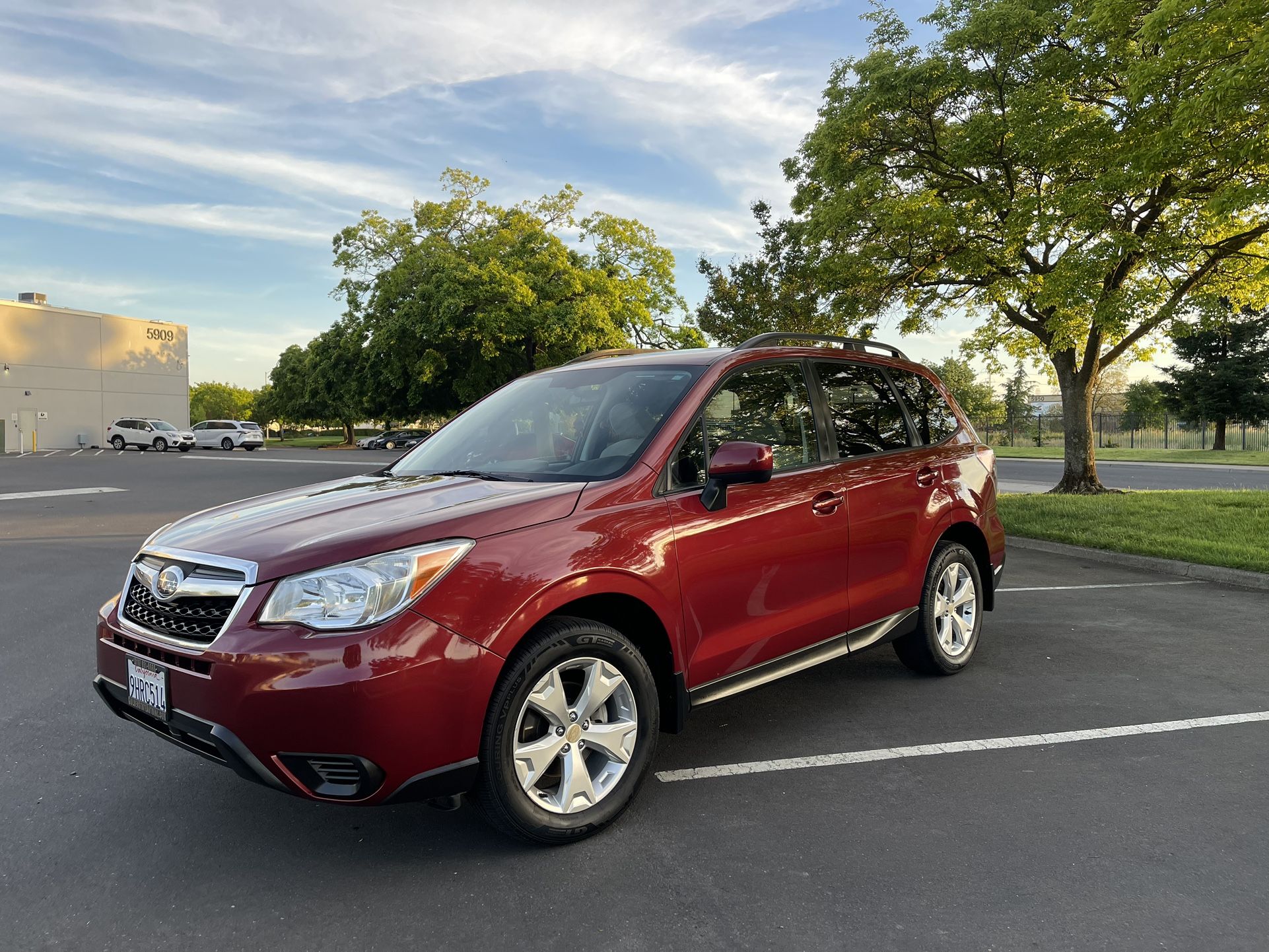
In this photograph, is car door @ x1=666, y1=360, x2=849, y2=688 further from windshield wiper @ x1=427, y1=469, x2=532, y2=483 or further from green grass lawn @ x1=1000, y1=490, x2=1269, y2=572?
green grass lawn @ x1=1000, y1=490, x2=1269, y2=572

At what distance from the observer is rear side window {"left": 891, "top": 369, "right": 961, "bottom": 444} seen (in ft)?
17.1

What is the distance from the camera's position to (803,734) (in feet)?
14.0

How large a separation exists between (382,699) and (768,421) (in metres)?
2.23

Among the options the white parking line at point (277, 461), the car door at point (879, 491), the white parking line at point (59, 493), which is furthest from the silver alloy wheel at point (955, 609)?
the white parking line at point (277, 461)

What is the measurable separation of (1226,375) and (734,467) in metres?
47.0

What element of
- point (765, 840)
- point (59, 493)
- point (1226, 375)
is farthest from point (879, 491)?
point (1226, 375)

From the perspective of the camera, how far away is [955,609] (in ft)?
17.2

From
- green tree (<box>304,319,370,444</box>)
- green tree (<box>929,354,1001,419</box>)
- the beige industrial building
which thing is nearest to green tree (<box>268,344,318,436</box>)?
green tree (<box>304,319,370,444</box>)

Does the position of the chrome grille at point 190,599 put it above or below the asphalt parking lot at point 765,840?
above

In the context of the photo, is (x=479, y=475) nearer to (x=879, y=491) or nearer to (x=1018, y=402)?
(x=879, y=491)

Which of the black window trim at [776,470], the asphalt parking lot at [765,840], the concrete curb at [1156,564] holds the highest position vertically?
the black window trim at [776,470]

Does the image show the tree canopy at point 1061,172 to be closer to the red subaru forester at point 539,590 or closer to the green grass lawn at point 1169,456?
the red subaru forester at point 539,590

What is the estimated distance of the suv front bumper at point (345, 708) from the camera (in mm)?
2664

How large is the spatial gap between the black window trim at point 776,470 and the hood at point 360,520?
364 mm
